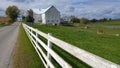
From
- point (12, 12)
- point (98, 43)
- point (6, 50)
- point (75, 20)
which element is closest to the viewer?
point (6, 50)

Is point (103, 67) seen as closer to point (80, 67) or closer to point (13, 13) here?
point (80, 67)

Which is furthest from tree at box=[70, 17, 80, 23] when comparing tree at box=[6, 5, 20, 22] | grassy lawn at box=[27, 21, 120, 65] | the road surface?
the road surface

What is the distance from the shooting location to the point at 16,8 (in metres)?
140

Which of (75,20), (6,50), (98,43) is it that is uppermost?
(6,50)

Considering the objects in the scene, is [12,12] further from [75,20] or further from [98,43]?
[98,43]

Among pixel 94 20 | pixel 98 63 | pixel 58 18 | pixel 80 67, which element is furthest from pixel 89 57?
pixel 94 20

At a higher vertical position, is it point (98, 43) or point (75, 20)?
point (98, 43)

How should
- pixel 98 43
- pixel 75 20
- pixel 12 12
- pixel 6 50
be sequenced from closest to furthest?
pixel 6 50, pixel 98 43, pixel 12 12, pixel 75 20

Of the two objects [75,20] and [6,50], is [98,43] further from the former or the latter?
[75,20]

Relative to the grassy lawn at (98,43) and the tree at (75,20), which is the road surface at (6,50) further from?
the tree at (75,20)

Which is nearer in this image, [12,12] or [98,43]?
[98,43]

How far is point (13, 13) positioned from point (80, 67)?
134 m

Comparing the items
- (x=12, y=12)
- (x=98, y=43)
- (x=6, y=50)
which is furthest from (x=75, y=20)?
(x=6, y=50)

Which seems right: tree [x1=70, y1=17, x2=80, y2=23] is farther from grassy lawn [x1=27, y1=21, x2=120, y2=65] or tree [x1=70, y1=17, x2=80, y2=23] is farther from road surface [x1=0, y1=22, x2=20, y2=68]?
road surface [x1=0, y1=22, x2=20, y2=68]
